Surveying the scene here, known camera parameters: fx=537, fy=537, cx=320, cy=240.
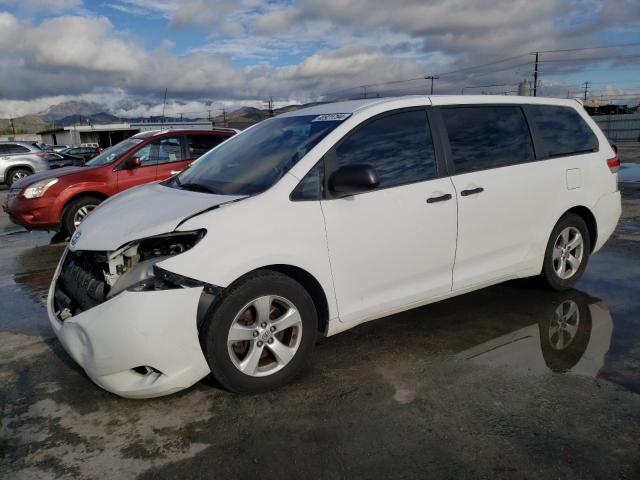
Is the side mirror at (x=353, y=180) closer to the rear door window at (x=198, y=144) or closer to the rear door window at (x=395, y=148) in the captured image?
the rear door window at (x=395, y=148)

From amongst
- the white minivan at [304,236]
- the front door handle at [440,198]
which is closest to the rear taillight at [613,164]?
the white minivan at [304,236]

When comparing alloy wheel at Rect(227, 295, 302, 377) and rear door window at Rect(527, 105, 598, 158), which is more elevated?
rear door window at Rect(527, 105, 598, 158)

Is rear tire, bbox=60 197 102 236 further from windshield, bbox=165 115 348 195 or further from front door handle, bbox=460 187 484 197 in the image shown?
front door handle, bbox=460 187 484 197

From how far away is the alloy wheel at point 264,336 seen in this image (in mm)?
3145

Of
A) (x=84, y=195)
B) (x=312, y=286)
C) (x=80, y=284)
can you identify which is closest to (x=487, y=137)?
(x=312, y=286)

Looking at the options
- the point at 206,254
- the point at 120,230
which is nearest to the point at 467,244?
the point at 206,254

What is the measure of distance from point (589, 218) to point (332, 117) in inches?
110

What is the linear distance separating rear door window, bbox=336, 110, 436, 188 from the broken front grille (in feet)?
5.35

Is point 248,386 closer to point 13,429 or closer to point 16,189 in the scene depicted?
point 13,429

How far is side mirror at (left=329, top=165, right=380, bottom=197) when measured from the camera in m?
3.29

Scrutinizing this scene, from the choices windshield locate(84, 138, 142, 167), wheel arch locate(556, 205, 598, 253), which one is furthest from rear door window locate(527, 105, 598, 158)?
windshield locate(84, 138, 142, 167)

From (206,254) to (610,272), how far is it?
4.55 m

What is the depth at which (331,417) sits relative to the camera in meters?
3.01

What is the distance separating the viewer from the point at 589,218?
16.4 feet
